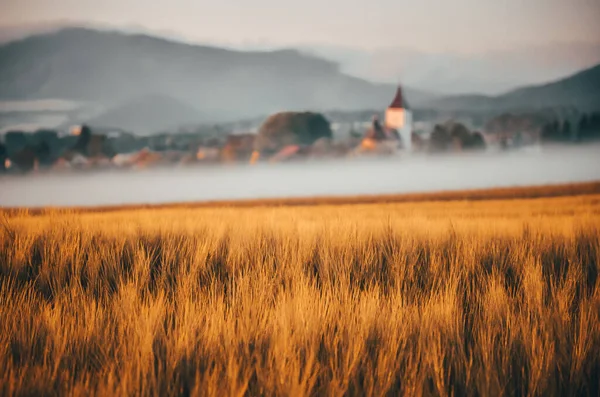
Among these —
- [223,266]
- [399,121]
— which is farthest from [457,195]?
[223,266]

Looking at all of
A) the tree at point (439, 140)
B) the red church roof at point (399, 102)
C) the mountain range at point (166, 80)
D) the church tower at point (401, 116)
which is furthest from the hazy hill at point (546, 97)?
the mountain range at point (166, 80)

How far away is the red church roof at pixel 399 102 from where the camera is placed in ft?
24.6

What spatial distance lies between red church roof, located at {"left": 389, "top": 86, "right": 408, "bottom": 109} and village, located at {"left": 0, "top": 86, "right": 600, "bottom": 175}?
2cm

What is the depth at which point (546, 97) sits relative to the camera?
27.9 ft

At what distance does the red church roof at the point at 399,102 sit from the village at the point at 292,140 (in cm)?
2

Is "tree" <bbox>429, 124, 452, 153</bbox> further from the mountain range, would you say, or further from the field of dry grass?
the field of dry grass

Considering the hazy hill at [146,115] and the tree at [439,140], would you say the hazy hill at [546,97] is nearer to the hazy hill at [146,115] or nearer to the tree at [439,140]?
the tree at [439,140]

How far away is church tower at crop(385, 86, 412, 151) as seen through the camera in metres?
7.51

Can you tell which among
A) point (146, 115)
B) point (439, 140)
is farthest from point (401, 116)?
point (146, 115)

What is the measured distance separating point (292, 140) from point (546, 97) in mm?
4354

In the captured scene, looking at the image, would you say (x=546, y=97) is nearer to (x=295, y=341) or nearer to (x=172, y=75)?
(x=172, y=75)

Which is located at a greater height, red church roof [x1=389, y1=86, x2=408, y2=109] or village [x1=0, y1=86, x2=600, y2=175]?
red church roof [x1=389, y1=86, x2=408, y2=109]

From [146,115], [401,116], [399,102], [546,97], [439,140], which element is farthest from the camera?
[546,97]

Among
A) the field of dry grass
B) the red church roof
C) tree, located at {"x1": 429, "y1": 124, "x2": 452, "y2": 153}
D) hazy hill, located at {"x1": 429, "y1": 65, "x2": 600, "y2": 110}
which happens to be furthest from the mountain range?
the field of dry grass
